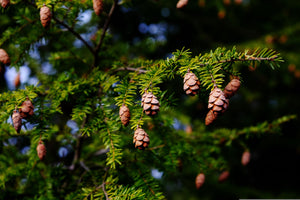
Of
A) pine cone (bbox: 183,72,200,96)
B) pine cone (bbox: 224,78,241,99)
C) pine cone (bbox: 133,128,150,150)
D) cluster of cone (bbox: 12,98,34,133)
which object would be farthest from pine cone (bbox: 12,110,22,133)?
pine cone (bbox: 224,78,241,99)

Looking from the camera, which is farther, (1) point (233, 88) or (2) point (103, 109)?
(2) point (103, 109)

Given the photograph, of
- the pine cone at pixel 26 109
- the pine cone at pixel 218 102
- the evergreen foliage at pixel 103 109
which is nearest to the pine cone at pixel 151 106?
the evergreen foliage at pixel 103 109

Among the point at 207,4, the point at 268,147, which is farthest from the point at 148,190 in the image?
the point at 268,147

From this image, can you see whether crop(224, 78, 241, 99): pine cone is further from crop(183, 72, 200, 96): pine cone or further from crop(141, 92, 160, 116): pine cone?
crop(141, 92, 160, 116): pine cone

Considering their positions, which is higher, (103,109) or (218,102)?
(218,102)

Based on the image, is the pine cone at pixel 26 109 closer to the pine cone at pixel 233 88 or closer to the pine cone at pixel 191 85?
the pine cone at pixel 191 85

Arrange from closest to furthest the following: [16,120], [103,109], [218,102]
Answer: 1. [218,102]
2. [16,120]
3. [103,109]

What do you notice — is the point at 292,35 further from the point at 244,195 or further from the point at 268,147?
the point at 244,195

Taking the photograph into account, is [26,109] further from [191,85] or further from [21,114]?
[191,85]

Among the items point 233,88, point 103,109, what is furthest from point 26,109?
point 233,88

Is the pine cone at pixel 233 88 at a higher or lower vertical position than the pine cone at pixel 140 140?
higher

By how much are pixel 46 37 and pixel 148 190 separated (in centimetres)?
108

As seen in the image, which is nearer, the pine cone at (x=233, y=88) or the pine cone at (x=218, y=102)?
the pine cone at (x=218, y=102)

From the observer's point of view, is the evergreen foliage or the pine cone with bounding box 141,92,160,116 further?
the evergreen foliage
